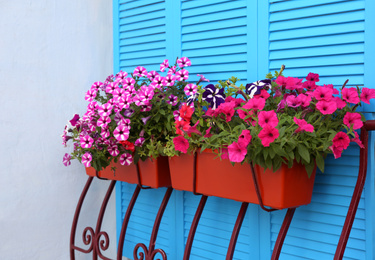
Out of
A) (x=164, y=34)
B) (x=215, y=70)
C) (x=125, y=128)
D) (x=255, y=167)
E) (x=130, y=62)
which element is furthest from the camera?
(x=130, y=62)

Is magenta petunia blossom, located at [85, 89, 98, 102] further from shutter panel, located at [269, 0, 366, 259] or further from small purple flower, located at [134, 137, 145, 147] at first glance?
shutter panel, located at [269, 0, 366, 259]

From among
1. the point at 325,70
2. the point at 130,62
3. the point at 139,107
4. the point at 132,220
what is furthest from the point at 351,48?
the point at 132,220

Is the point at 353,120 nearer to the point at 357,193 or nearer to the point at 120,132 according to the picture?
the point at 357,193

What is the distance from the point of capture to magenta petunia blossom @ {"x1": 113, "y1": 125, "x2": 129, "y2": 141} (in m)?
1.46

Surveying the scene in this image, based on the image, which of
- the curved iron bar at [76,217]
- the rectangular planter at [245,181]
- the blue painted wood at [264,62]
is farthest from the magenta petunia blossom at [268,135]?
the curved iron bar at [76,217]

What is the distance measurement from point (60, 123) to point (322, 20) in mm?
1202

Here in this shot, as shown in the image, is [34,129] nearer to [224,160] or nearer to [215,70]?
[215,70]

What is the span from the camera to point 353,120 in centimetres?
114

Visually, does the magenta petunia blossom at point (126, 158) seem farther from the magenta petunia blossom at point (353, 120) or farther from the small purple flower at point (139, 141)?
the magenta petunia blossom at point (353, 120)

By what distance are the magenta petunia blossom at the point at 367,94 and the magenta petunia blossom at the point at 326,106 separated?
100mm

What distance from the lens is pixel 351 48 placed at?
1.28m

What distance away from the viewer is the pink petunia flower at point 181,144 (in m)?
1.30

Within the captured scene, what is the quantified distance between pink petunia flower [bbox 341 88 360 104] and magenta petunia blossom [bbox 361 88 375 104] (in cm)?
3

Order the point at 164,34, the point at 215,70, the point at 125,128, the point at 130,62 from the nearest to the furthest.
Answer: the point at 125,128 → the point at 215,70 → the point at 164,34 → the point at 130,62
